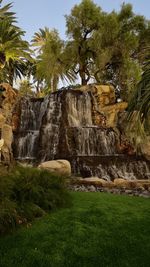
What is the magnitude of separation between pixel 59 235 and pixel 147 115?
7.62 feet

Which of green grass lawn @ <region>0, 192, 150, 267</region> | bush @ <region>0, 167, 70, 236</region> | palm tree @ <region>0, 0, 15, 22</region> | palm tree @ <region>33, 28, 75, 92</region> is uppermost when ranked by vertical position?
palm tree @ <region>0, 0, 15, 22</region>

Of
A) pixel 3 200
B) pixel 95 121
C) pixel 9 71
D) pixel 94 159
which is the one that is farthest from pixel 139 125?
pixel 9 71

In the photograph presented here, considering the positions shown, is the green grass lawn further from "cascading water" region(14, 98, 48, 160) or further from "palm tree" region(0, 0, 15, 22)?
"palm tree" region(0, 0, 15, 22)

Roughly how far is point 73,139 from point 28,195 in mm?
12075

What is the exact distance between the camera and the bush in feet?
15.5

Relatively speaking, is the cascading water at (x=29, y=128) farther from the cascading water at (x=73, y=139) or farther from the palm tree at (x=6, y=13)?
the palm tree at (x=6, y=13)

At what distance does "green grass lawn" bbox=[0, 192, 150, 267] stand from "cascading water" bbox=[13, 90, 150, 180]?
9.00 metres

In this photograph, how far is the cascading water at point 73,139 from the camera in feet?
49.9

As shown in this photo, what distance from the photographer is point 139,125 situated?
458cm

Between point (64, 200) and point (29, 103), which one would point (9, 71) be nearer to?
point (29, 103)

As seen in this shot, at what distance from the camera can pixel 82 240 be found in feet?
14.4

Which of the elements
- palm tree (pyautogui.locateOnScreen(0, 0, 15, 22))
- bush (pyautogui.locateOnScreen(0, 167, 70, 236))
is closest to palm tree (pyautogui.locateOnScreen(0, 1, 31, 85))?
palm tree (pyautogui.locateOnScreen(0, 0, 15, 22))

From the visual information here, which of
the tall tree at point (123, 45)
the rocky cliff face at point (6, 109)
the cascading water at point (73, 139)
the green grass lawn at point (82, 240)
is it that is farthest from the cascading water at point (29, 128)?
the green grass lawn at point (82, 240)

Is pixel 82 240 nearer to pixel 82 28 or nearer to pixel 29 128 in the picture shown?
pixel 29 128
